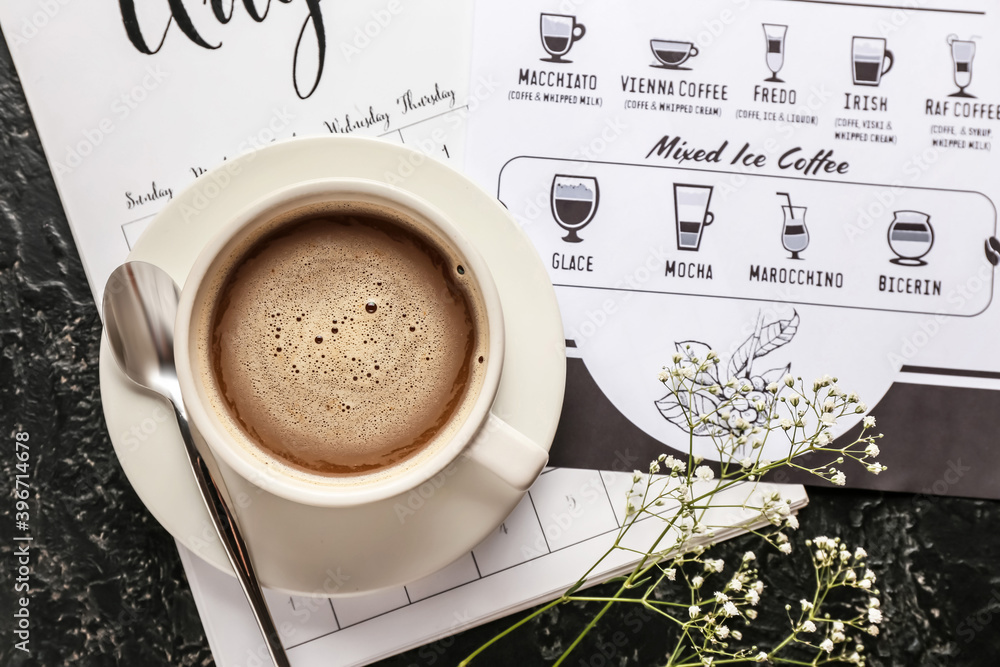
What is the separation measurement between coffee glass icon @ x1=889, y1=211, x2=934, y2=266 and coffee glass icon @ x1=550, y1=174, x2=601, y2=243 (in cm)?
43

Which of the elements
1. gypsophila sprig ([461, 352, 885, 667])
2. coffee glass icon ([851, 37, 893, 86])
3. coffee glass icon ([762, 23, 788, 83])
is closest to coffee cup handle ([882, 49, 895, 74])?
coffee glass icon ([851, 37, 893, 86])

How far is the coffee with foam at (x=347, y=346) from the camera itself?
80 cm

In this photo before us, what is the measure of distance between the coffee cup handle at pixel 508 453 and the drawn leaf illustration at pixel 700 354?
0.33 m

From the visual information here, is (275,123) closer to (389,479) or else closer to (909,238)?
(389,479)

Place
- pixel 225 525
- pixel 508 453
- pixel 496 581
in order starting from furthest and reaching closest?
1. pixel 496 581
2. pixel 225 525
3. pixel 508 453

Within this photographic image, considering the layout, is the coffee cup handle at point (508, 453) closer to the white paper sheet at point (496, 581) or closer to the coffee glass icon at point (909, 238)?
the white paper sheet at point (496, 581)

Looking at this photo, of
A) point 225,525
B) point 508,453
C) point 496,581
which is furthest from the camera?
point 496,581

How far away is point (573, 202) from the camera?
0.96m

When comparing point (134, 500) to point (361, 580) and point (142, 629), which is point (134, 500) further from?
point (361, 580)

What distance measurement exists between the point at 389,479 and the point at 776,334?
1.87 ft

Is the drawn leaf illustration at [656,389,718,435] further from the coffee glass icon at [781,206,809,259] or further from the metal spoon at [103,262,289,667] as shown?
the metal spoon at [103,262,289,667]

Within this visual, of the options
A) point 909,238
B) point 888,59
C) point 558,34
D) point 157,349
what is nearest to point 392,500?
point 157,349

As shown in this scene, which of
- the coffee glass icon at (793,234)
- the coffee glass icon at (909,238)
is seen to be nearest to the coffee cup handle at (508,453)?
the coffee glass icon at (793,234)

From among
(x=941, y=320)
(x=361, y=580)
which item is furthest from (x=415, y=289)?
(x=941, y=320)
